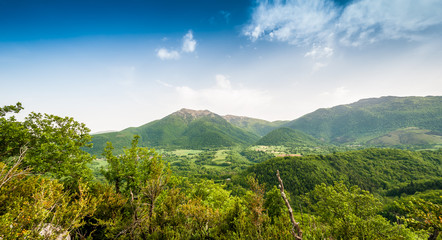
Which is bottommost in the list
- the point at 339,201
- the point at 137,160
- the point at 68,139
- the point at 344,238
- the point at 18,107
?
the point at 339,201

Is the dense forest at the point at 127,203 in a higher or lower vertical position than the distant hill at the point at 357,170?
higher

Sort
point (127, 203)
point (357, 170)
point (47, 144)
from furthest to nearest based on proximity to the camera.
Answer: point (357, 170) → point (47, 144) → point (127, 203)

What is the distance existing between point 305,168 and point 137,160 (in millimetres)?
126510

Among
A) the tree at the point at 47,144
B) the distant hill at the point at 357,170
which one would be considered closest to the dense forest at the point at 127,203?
the tree at the point at 47,144

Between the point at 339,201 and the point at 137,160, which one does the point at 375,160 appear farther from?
the point at 137,160

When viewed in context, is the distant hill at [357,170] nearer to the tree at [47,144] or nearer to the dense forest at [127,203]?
the dense forest at [127,203]

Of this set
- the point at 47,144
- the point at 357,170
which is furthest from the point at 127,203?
the point at 357,170

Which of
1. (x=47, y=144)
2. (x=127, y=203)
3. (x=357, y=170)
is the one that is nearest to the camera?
(x=127, y=203)

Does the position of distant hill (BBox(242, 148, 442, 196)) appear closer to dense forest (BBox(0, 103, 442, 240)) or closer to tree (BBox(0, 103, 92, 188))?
dense forest (BBox(0, 103, 442, 240))

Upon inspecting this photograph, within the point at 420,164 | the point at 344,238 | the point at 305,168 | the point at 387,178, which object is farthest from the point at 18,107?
the point at 420,164

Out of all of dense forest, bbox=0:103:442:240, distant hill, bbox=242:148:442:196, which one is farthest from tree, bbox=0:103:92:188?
distant hill, bbox=242:148:442:196

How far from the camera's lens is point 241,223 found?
11617 mm

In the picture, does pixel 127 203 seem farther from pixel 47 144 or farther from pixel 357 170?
pixel 357 170

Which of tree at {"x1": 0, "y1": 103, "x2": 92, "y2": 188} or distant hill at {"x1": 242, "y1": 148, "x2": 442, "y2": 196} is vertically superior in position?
tree at {"x1": 0, "y1": 103, "x2": 92, "y2": 188}
